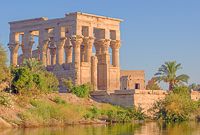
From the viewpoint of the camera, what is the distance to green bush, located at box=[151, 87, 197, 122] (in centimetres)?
5022

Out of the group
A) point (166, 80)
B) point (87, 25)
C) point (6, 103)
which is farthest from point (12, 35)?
point (6, 103)

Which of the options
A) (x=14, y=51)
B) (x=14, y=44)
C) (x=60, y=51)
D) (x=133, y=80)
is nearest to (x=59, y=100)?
(x=60, y=51)

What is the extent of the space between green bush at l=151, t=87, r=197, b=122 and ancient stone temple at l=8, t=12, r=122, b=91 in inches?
395

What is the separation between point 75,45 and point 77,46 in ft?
0.93

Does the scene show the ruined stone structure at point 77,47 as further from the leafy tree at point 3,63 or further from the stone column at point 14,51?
the leafy tree at point 3,63

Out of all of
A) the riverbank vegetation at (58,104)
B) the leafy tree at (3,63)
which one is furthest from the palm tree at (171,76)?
the leafy tree at (3,63)

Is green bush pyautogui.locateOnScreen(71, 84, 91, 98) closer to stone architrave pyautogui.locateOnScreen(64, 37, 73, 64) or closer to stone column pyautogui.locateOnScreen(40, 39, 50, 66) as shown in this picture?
stone architrave pyautogui.locateOnScreen(64, 37, 73, 64)

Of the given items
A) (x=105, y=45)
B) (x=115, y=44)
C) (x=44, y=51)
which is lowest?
(x=44, y=51)

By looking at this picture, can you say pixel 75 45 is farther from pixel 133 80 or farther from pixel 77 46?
pixel 133 80

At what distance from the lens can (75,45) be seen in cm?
5906

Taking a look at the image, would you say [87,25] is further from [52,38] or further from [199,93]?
[199,93]

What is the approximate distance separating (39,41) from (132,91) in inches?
629

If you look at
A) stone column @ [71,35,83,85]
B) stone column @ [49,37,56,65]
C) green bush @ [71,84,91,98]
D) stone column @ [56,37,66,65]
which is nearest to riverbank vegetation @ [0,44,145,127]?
green bush @ [71,84,91,98]

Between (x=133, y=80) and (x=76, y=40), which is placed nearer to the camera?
(x=76, y=40)
